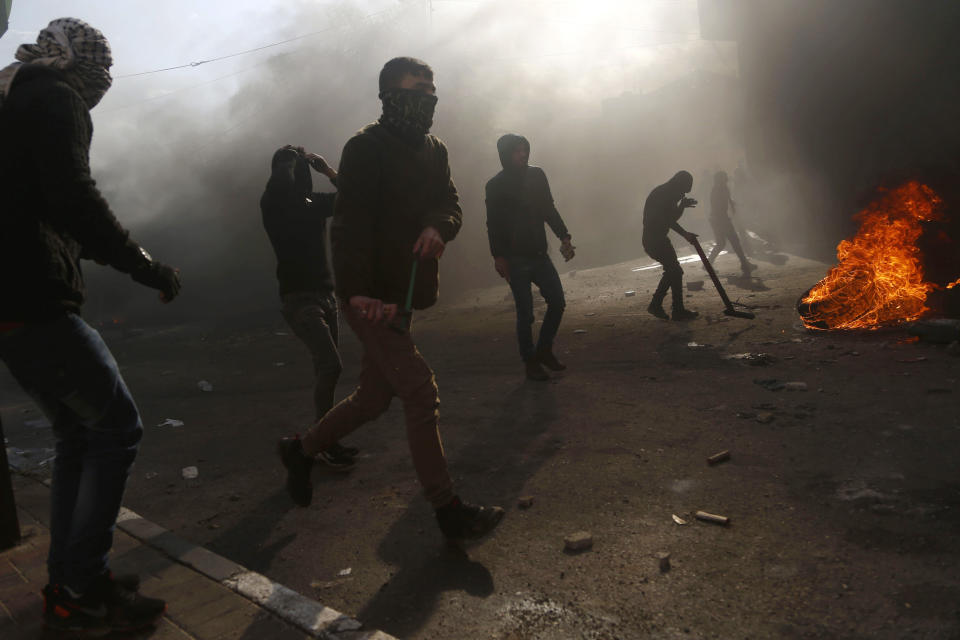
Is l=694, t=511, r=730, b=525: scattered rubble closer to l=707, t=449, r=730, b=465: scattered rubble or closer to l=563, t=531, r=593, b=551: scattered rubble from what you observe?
l=563, t=531, r=593, b=551: scattered rubble

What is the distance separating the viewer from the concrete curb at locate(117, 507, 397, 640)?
7.36 ft

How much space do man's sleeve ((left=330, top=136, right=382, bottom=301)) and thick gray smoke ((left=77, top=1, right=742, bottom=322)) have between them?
40.7 feet

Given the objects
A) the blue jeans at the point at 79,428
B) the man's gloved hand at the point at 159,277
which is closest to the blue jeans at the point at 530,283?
the man's gloved hand at the point at 159,277

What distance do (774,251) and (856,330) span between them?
948cm

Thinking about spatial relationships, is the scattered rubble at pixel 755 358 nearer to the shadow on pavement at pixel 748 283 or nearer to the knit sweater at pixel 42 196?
the shadow on pavement at pixel 748 283

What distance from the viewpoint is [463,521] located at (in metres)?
2.80

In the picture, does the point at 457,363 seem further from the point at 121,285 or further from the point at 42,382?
the point at 121,285

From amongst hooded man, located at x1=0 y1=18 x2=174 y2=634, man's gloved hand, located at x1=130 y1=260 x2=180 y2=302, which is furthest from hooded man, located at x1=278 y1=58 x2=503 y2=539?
hooded man, located at x1=0 y1=18 x2=174 y2=634

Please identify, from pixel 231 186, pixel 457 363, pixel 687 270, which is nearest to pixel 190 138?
pixel 231 186

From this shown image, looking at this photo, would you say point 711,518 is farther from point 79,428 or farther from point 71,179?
point 71,179

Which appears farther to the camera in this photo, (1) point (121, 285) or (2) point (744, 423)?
(1) point (121, 285)

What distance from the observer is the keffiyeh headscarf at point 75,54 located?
2205 mm

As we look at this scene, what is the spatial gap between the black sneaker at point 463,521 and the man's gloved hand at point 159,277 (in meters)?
1.33

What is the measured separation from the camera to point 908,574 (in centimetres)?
236
